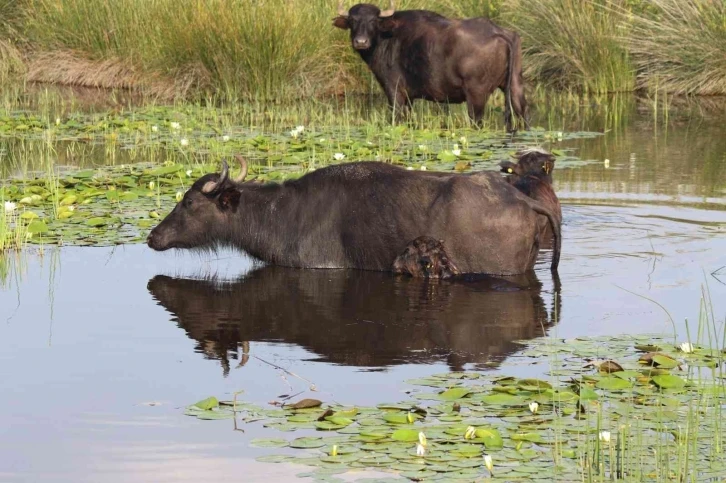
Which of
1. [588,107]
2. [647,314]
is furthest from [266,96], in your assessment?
[647,314]

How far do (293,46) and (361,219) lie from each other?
1147cm

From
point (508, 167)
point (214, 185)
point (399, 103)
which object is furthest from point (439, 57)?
point (214, 185)

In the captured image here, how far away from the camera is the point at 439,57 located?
Answer: 1861 centimetres

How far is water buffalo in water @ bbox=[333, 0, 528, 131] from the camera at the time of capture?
60.3ft

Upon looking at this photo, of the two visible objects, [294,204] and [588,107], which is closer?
[294,204]

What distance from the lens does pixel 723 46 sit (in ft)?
74.4

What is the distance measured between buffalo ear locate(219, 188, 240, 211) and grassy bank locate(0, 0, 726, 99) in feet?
33.0

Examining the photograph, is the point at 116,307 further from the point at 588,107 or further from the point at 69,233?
the point at 588,107

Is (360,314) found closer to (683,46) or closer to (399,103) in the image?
(399,103)

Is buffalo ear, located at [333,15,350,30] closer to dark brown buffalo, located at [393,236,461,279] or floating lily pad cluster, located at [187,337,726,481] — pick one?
dark brown buffalo, located at [393,236,461,279]

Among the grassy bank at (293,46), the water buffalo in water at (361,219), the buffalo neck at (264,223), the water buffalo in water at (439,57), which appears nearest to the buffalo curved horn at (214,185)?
the water buffalo in water at (361,219)

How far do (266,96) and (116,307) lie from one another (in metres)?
12.8

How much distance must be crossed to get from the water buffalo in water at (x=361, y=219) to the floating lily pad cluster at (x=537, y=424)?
8.12 feet

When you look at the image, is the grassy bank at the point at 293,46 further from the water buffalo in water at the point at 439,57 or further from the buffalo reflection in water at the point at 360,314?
the buffalo reflection in water at the point at 360,314
